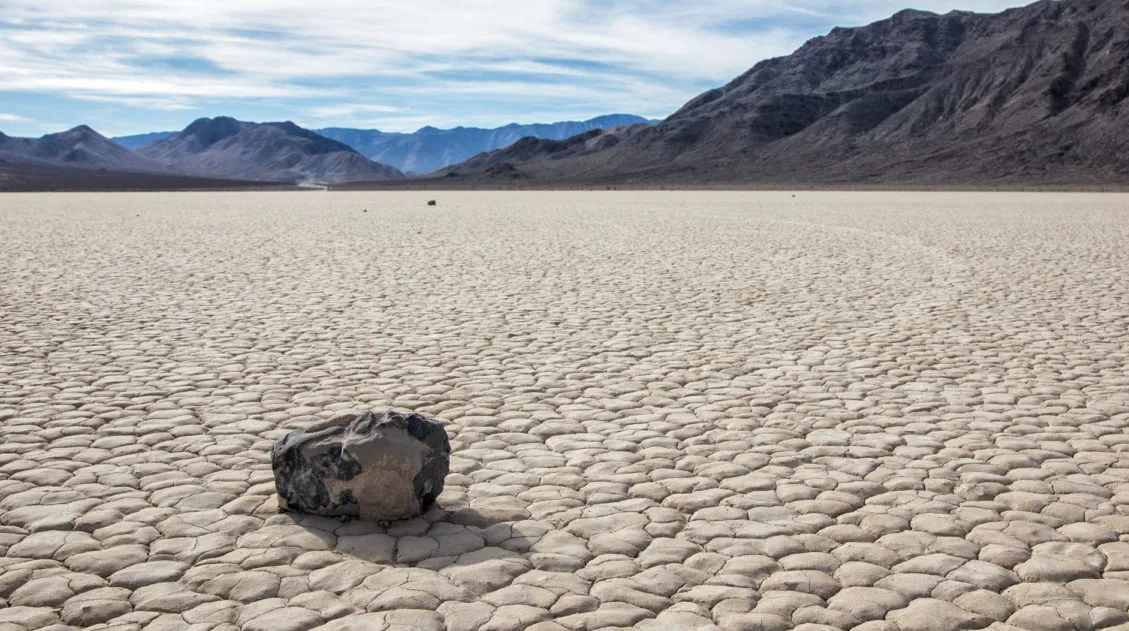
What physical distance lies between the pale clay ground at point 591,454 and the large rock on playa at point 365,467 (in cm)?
10

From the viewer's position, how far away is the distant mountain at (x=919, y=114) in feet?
250

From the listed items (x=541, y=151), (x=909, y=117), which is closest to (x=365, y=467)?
(x=909, y=117)

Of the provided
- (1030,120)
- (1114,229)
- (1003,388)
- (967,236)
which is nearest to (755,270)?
(1003,388)

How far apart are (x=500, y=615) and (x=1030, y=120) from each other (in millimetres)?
88921

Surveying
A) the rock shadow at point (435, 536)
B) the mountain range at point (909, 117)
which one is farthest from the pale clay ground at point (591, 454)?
the mountain range at point (909, 117)

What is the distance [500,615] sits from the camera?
3.09 m

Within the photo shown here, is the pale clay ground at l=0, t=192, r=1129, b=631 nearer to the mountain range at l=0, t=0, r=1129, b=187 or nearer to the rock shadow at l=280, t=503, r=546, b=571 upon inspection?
the rock shadow at l=280, t=503, r=546, b=571

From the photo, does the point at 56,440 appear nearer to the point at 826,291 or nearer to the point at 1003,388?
the point at 1003,388

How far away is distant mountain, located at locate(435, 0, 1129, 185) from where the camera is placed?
7619cm

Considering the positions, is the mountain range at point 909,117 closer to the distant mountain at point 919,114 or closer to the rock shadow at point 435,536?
the distant mountain at point 919,114

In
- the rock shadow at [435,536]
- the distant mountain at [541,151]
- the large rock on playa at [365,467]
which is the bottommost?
the rock shadow at [435,536]

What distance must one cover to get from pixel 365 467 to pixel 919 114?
96.4 metres

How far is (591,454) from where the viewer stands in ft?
15.6

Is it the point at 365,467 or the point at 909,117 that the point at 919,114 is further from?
the point at 365,467
